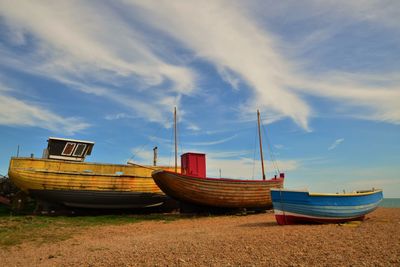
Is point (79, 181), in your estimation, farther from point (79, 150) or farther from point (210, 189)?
point (210, 189)

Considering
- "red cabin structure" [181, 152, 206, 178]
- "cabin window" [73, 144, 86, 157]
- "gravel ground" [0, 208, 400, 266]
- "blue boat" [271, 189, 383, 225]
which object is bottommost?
"gravel ground" [0, 208, 400, 266]

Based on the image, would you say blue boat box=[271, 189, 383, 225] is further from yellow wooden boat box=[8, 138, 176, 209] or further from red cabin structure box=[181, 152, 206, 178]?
yellow wooden boat box=[8, 138, 176, 209]

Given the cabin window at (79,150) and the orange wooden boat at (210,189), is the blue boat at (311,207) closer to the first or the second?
the orange wooden boat at (210,189)

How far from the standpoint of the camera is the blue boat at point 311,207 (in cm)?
1358

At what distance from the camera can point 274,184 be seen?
23922 millimetres

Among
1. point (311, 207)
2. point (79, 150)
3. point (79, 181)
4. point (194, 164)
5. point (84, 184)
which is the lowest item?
point (311, 207)

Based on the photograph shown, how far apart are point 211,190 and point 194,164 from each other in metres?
3.57

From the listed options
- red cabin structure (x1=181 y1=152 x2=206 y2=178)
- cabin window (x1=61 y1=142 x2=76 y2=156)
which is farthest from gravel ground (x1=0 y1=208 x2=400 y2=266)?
cabin window (x1=61 y1=142 x2=76 y2=156)

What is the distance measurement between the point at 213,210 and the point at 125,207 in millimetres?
7044

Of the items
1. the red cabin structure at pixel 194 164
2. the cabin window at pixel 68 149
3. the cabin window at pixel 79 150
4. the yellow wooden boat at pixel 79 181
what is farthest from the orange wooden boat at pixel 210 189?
the cabin window at pixel 68 149

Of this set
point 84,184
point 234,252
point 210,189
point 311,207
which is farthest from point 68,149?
point 234,252

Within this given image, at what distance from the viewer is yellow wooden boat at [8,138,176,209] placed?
2055 centimetres

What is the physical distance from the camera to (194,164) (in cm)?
2347

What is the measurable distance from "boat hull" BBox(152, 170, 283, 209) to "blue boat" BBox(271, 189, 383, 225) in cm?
680
